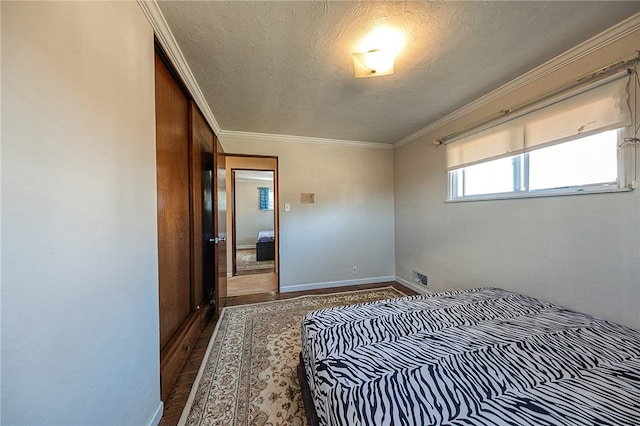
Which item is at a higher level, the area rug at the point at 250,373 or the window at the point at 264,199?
the window at the point at 264,199

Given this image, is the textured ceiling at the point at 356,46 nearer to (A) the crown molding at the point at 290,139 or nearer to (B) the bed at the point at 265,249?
(A) the crown molding at the point at 290,139

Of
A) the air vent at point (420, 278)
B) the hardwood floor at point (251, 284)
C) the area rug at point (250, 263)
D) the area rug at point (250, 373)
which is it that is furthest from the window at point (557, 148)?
the area rug at point (250, 263)

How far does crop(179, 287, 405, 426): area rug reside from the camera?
1.29m

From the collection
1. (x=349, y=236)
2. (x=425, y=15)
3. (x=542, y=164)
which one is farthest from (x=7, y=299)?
(x=349, y=236)

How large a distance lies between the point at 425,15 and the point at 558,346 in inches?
75.7

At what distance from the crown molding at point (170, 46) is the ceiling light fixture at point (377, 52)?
1.18m

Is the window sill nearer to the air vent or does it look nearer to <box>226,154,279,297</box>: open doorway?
the air vent

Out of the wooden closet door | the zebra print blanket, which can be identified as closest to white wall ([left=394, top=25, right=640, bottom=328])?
the zebra print blanket

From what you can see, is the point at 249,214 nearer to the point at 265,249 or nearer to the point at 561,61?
the point at 265,249

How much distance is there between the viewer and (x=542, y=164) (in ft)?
6.02

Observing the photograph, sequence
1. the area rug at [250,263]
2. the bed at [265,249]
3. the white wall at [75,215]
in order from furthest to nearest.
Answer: the bed at [265,249]
the area rug at [250,263]
the white wall at [75,215]

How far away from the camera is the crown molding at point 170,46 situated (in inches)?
47.2

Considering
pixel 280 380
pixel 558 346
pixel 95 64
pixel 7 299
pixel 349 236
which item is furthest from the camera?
pixel 349 236

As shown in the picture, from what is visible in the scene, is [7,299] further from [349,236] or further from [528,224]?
[349,236]
